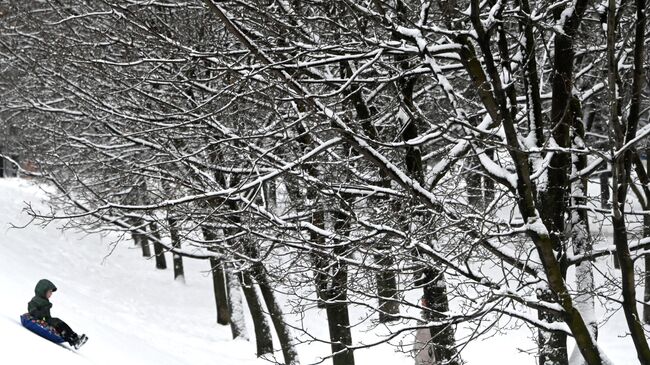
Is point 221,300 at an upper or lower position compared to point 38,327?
upper

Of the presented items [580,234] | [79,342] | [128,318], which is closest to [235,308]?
[128,318]

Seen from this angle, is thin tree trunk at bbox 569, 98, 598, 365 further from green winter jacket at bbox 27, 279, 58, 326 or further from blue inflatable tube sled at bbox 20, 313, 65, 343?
green winter jacket at bbox 27, 279, 58, 326

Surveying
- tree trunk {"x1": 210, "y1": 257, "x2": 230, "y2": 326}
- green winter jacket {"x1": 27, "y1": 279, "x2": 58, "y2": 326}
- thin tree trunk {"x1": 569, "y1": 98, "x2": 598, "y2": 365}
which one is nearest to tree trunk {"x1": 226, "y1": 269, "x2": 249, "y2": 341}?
tree trunk {"x1": 210, "y1": 257, "x2": 230, "y2": 326}

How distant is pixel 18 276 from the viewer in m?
15.2

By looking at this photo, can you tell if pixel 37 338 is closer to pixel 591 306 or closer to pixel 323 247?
pixel 323 247

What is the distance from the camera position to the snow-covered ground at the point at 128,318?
11477 millimetres

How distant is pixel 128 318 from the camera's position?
721 inches

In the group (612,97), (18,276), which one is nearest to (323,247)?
(612,97)

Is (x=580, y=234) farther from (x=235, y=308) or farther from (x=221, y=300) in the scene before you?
(x=221, y=300)

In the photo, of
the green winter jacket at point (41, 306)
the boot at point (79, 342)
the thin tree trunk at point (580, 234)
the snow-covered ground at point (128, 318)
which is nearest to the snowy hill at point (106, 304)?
the snow-covered ground at point (128, 318)

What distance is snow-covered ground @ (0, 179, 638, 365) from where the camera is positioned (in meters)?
11.5

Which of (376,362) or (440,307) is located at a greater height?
(376,362)

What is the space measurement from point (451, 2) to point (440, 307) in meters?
3.37

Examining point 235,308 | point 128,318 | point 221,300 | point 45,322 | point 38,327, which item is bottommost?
point 38,327
